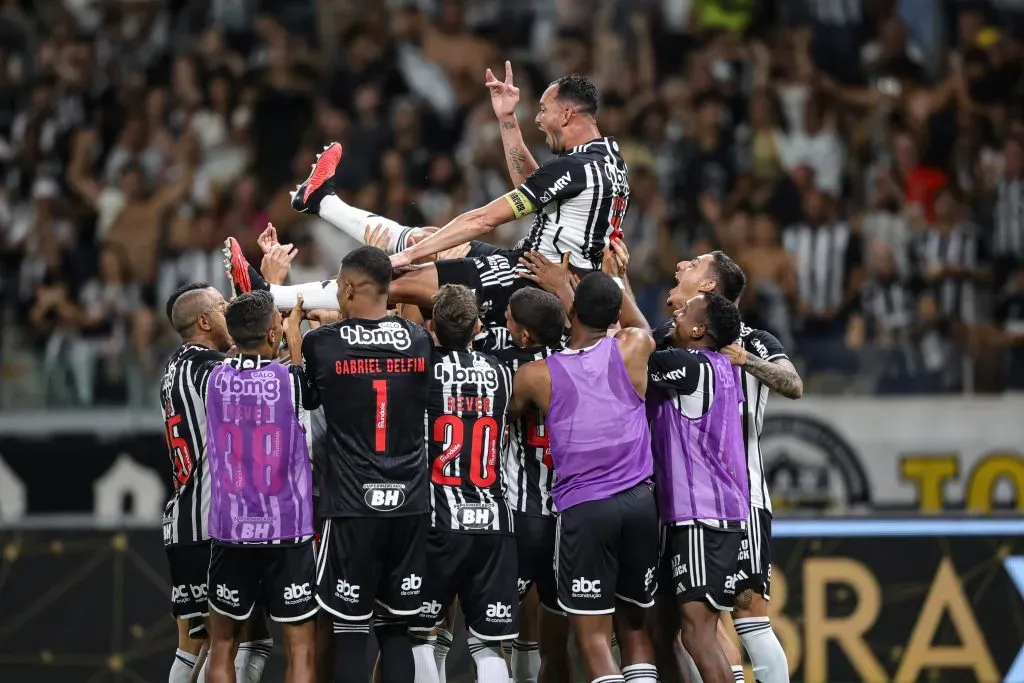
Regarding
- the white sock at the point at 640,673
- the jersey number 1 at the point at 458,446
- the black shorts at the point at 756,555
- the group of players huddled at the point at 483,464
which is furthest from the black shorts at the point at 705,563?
the jersey number 1 at the point at 458,446

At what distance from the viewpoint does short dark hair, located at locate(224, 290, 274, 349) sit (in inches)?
334

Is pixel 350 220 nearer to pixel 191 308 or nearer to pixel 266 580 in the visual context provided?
pixel 191 308

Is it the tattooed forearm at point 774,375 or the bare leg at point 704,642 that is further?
the tattooed forearm at point 774,375

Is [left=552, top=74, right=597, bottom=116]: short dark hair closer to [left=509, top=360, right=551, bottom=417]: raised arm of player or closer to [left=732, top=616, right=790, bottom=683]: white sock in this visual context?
[left=509, top=360, right=551, bottom=417]: raised arm of player

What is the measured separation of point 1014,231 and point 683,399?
786cm

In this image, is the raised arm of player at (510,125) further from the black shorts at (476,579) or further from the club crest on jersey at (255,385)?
the black shorts at (476,579)

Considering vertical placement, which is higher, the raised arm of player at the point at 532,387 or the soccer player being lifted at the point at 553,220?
the soccer player being lifted at the point at 553,220

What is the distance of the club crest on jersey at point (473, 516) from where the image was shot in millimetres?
8562

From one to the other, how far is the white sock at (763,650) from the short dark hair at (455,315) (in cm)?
243

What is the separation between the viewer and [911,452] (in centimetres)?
1363

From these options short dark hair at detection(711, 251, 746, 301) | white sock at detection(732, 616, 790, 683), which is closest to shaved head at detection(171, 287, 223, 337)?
short dark hair at detection(711, 251, 746, 301)

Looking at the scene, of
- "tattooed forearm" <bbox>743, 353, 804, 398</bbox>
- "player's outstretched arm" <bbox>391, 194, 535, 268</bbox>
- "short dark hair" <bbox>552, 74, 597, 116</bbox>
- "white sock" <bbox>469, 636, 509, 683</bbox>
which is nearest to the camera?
"white sock" <bbox>469, 636, 509, 683</bbox>

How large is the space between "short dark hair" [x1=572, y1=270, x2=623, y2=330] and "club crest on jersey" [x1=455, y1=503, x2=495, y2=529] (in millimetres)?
1198

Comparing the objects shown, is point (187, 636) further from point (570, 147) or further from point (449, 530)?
point (570, 147)
